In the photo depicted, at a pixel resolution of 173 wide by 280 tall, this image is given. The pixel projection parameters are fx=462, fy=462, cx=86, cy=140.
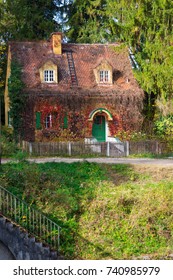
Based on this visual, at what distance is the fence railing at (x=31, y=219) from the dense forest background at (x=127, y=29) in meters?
14.3

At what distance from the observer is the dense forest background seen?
92.7 feet

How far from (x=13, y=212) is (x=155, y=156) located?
12.0 meters

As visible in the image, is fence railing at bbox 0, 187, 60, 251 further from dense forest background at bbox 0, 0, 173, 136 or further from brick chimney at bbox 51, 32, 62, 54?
brick chimney at bbox 51, 32, 62, 54

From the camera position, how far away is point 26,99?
29500 mm

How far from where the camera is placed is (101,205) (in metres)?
17.6

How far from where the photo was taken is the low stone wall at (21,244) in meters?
15.0

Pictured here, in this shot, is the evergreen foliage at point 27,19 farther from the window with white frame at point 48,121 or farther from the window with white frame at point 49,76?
the window with white frame at point 48,121

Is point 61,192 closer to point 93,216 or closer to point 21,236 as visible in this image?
point 93,216

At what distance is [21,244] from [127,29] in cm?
1841

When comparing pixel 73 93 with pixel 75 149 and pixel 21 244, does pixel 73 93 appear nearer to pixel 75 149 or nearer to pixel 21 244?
pixel 75 149

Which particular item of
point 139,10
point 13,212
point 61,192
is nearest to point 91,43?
point 139,10

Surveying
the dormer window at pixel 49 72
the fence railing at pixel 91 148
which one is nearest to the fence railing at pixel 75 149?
the fence railing at pixel 91 148

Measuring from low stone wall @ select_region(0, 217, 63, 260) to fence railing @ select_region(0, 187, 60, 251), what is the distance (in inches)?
14.1

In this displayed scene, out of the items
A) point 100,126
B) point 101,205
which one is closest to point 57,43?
point 100,126
